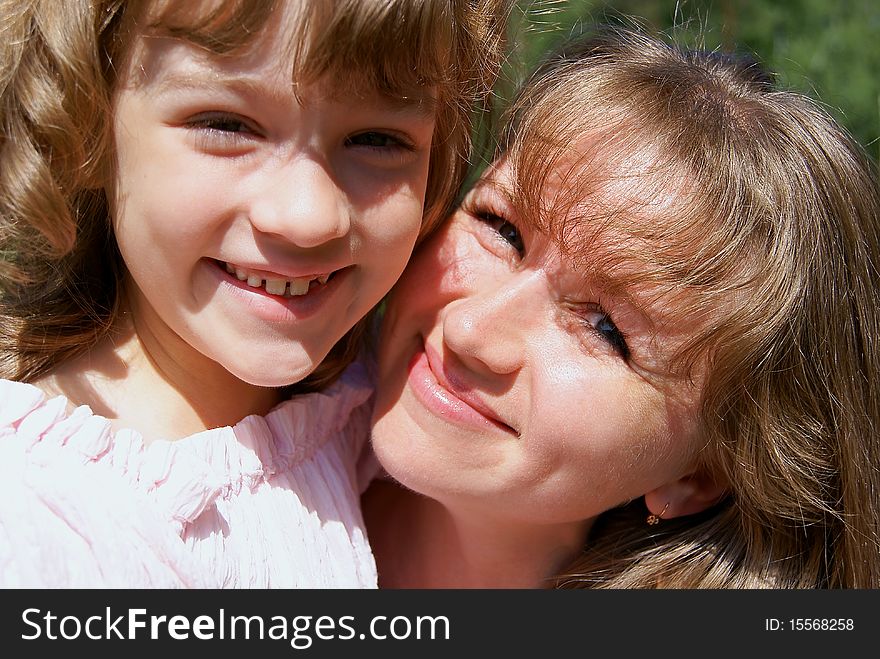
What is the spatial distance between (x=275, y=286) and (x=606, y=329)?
2.21ft

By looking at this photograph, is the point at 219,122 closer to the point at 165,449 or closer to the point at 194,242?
the point at 194,242

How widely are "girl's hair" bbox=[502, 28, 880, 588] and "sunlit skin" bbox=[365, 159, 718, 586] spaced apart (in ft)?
0.23

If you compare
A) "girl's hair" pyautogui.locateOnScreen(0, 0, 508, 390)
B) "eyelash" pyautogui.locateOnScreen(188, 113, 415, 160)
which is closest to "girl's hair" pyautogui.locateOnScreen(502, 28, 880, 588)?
"girl's hair" pyautogui.locateOnScreen(0, 0, 508, 390)

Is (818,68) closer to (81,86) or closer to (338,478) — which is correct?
(338,478)

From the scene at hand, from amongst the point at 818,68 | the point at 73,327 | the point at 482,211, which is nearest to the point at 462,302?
the point at 482,211

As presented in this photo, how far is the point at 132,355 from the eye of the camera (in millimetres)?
1958

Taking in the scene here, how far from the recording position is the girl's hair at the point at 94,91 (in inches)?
61.8

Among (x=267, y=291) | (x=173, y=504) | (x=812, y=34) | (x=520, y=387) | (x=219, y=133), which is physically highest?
(x=812, y=34)

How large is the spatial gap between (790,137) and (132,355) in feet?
4.71

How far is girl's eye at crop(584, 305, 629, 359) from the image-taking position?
1945 mm

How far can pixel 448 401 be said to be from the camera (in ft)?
6.63

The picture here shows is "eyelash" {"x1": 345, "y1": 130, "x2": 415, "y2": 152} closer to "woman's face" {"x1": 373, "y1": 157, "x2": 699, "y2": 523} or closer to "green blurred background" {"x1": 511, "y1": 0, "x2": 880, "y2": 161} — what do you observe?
"woman's face" {"x1": 373, "y1": 157, "x2": 699, "y2": 523}
